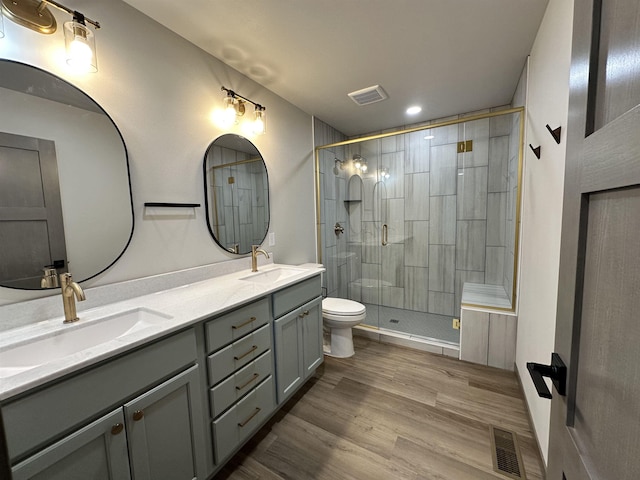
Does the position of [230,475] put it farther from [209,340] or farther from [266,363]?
[209,340]

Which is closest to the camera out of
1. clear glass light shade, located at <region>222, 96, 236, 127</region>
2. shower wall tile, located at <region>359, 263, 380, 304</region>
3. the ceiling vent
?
clear glass light shade, located at <region>222, 96, 236, 127</region>

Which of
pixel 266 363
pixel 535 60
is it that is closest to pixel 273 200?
pixel 266 363

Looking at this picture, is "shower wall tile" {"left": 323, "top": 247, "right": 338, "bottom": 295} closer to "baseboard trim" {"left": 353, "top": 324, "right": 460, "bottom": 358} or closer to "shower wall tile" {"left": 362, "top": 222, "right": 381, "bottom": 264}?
"shower wall tile" {"left": 362, "top": 222, "right": 381, "bottom": 264}

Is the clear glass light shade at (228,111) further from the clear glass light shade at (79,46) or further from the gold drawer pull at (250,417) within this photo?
the gold drawer pull at (250,417)

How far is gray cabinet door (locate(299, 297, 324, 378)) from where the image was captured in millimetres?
1956

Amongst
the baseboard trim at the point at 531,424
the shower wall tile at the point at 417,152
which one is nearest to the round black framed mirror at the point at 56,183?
the baseboard trim at the point at 531,424

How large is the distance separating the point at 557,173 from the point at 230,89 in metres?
2.14

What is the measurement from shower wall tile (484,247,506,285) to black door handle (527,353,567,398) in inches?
102

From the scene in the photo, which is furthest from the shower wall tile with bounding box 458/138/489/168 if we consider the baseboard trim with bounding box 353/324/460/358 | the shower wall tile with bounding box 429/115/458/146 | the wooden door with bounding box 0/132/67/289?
the wooden door with bounding box 0/132/67/289

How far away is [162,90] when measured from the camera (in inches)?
63.2

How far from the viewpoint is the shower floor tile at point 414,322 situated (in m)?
2.72

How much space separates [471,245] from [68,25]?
138 inches

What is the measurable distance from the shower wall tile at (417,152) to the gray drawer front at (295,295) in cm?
195

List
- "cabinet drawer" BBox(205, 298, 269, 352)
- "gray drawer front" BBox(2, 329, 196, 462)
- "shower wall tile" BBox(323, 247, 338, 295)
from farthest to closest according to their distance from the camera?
"shower wall tile" BBox(323, 247, 338, 295) < "cabinet drawer" BBox(205, 298, 269, 352) < "gray drawer front" BBox(2, 329, 196, 462)
